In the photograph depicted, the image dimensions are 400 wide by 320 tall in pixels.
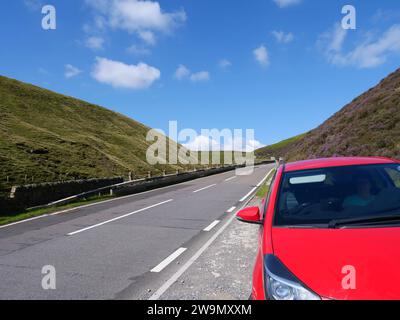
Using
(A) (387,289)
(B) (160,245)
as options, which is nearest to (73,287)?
(B) (160,245)

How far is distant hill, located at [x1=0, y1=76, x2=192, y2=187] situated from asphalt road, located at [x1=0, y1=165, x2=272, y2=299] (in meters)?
15.4

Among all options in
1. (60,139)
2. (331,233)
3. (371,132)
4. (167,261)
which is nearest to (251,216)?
(331,233)

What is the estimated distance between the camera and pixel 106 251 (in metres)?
6.87

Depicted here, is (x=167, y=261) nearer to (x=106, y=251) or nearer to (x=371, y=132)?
(x=106, y=251)

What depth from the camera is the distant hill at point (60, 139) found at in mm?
29297

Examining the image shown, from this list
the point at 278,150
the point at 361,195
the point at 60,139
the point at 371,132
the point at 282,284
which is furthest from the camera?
the point at 278,150

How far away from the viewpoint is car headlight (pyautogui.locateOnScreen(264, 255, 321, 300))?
93.7 inches

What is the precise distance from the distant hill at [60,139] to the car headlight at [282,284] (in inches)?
929

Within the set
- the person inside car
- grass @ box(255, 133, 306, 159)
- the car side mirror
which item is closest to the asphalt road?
the car side mirror

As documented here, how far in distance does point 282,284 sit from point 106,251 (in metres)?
5.10

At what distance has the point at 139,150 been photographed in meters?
56.5

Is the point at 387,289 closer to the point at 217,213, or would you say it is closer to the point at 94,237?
the point at 94,237

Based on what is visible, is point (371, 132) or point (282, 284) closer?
point (282, 284)
